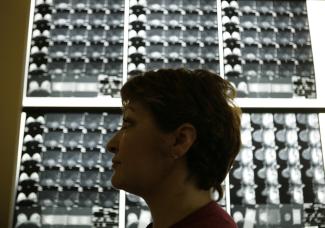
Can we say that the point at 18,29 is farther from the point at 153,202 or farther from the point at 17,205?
the point at 153,202

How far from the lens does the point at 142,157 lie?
3.34 feet

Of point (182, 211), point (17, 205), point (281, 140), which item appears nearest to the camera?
point (182, 211)

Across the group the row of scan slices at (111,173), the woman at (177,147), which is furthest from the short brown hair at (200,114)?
the row of scan slices at (111,173)

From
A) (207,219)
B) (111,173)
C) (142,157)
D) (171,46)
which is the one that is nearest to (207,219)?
(207,219)

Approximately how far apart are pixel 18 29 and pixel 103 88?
498 mm

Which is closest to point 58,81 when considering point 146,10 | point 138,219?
point 146,10

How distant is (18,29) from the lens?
1.92m

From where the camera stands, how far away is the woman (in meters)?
1.00

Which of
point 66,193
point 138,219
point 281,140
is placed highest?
point 281,140

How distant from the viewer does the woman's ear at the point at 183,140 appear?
3.29 feet

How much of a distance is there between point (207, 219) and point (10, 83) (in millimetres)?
1300

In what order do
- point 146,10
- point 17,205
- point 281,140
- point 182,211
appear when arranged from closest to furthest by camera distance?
point 182,211 < point 17,205 < point 281,140 < point 146,10

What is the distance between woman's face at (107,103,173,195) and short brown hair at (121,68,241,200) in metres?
0.03

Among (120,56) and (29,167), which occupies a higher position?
(120,56)
